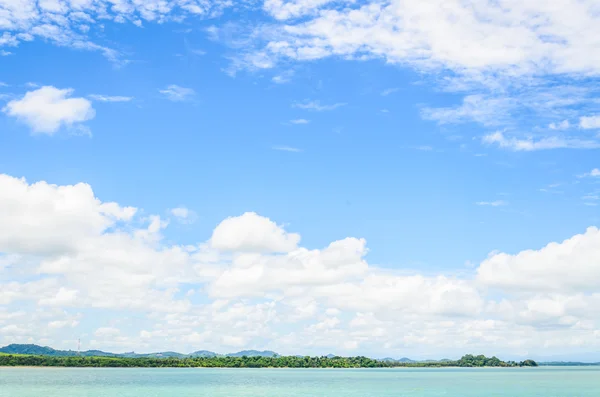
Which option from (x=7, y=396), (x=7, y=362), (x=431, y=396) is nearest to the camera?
(x=7, y=396)

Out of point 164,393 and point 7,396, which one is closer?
point 7,396

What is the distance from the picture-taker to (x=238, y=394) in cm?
8338

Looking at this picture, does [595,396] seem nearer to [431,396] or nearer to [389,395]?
[431,396]

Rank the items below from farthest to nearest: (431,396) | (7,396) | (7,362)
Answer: (7,362)
(431,396)
(7,396)

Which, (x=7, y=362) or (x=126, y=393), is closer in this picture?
(x=126, y=393)

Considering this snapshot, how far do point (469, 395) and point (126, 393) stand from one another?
4692cm

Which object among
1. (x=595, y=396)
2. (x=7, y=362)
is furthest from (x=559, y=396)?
(x=7, y=362)

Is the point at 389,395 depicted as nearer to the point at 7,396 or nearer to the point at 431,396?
the point at 431,396

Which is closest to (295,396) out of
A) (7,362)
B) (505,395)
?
(505,395)

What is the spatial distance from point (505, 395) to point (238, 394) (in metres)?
36.5

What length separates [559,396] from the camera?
77.2 m

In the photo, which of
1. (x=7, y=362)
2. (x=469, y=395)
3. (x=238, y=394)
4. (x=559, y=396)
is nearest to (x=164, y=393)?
(x=238, y=394)

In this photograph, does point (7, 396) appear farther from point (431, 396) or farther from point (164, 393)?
point (431, 396)

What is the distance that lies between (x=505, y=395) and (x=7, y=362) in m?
174
